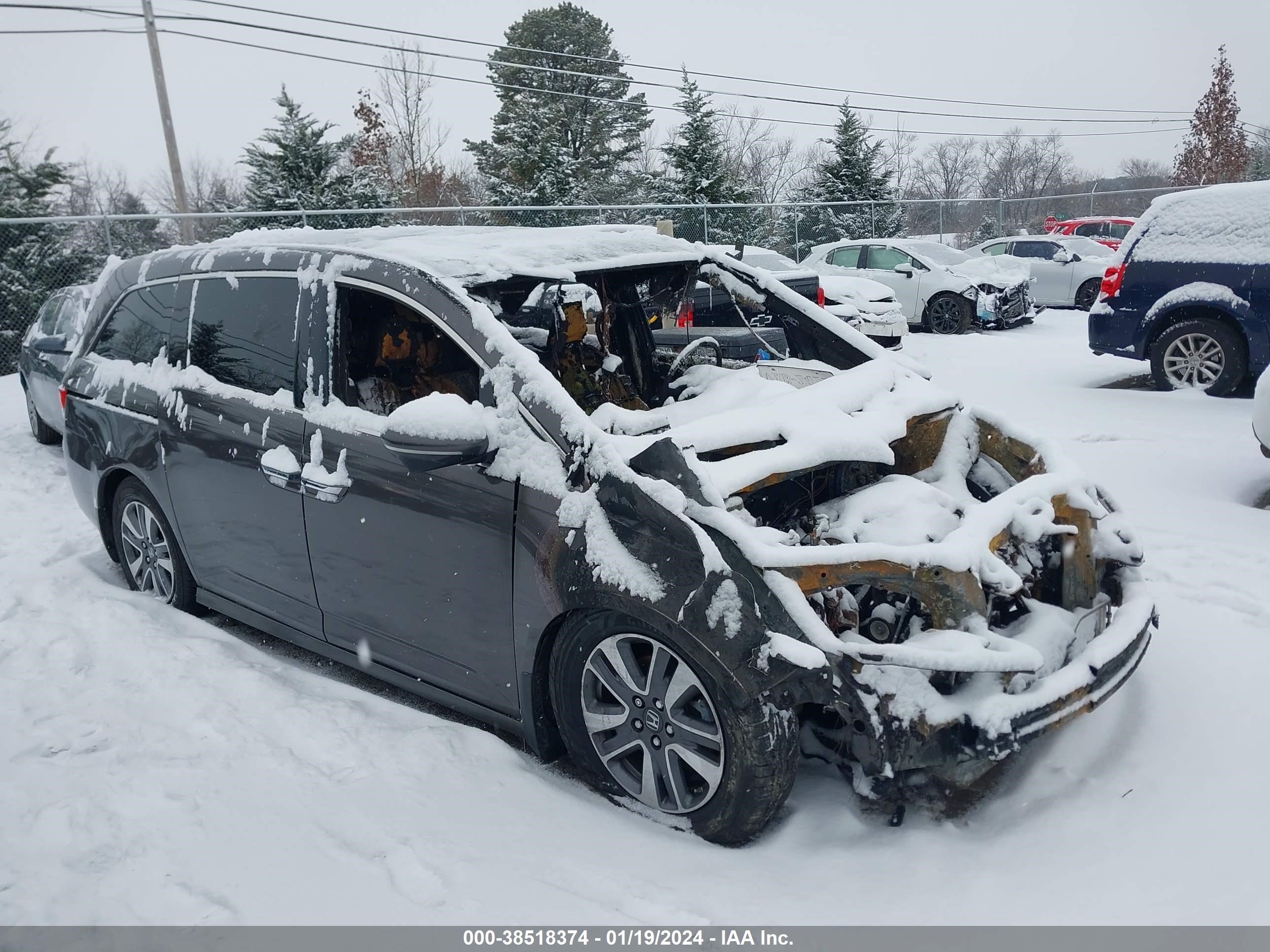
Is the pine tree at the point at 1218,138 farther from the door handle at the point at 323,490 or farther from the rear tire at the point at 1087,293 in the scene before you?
the door handle at the point at 323,490

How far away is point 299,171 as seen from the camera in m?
20.2

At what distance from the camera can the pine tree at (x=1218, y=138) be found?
1059 inches

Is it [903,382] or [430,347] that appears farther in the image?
[903,382]

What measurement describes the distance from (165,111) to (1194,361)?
21942 millimetres

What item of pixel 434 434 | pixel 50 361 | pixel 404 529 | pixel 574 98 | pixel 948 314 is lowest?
pixel 948 314

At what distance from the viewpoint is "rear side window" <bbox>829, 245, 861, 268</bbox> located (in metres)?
15.2

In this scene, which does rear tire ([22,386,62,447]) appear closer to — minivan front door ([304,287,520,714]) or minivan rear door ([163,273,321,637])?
minivan rear door ([163,273,321,637])

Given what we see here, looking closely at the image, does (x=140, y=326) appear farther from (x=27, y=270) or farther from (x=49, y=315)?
(x=27, y=270)

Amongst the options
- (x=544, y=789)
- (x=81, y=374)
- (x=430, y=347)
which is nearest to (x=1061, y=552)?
(x=544, y=789)

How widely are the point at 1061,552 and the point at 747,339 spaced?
2.60 metres

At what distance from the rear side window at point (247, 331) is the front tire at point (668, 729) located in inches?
67.2

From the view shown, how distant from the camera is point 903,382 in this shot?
396 centimetres

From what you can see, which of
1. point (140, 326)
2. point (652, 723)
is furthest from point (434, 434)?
point (140, 326)
